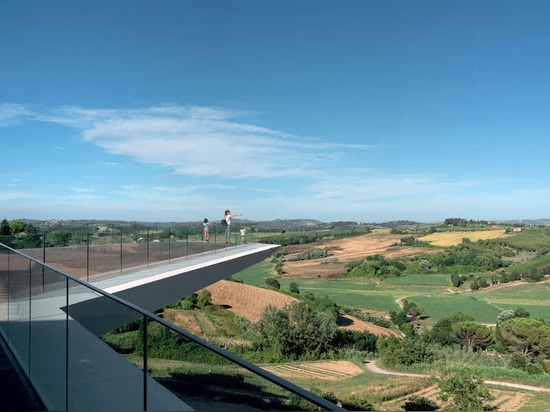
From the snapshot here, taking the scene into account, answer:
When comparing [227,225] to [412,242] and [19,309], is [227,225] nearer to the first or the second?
[19,309]

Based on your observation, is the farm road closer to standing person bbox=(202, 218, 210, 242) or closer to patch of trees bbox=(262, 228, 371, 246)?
standing person bbox=(202, 218, 210, 242)

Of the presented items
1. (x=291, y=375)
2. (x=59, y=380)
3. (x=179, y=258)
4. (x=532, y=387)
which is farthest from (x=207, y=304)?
(x=59, y=380)

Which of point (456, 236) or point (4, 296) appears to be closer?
point (4, 296)

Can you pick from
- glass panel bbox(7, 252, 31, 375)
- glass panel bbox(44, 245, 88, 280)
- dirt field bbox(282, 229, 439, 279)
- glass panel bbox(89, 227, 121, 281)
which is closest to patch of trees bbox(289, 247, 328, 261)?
dirt field bbox(282, 229, 439, 279)

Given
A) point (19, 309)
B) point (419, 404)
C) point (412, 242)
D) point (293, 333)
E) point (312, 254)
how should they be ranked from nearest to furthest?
1. point (19, 309)
2. point (419, 404)
3. point (293, 333)
4. point (412, 242)
5. point (312, 254)

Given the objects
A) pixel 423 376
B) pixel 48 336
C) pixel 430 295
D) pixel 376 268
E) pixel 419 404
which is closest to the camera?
pixel 48 336

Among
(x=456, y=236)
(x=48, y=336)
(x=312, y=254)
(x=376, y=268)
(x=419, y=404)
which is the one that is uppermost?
(x=48, y=336)

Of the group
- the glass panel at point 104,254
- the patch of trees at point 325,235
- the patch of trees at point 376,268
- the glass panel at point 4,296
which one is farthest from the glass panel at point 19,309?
the patch of trees at point 325,235

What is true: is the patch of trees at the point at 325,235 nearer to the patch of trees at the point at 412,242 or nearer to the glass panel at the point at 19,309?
the patch of trees at the point at 412,242

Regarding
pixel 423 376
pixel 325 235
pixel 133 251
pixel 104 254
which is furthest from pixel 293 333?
pixel 325 235

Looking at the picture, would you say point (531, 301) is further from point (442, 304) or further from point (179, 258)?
point (179, 258)
